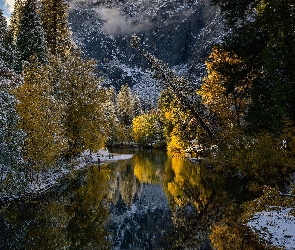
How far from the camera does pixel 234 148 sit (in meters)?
24.2

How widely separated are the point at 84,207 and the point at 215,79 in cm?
1713

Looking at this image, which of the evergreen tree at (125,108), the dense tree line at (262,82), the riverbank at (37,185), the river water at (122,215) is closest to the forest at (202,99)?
the dense tree line at (262,82)

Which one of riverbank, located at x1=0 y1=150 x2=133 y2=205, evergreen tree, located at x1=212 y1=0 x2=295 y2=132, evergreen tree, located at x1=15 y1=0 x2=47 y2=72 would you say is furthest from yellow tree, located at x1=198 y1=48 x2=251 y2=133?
evergreen tree, located at x1=15 y1=0 x2=47 y2=72

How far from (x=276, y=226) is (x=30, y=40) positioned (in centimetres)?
3174

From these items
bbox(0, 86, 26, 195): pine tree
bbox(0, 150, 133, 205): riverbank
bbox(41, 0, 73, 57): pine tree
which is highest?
bbox(41, 0, 73, 57): pine tree

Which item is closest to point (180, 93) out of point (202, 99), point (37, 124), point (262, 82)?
point (202, 99)

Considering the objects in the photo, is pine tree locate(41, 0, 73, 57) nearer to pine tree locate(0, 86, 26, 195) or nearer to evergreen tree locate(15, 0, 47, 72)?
evergreen tree locate(15, 0, 47, 72)

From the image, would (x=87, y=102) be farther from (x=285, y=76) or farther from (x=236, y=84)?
(x=285, y=76)

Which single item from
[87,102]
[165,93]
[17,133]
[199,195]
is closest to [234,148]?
[199,195]

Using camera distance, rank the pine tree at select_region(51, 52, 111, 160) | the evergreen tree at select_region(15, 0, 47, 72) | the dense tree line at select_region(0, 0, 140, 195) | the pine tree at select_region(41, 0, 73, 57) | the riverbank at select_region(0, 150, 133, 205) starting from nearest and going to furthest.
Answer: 1. the riverbank at select_region(0, 150, 133, 205)
2. the dense tree line at select_region(0, 0, 140, 195)
3. the pine tree at select_region(51, 52, 111, 160)
4. the evergreen tree at select_region(15, 0, 47, 72)
5. the pine tree at select_region(41, 0, 73, 57)

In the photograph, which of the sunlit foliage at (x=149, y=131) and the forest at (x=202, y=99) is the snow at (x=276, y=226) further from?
the sunlit foliage at (x=149, y=131)

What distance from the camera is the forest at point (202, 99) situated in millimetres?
18172

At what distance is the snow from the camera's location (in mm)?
12547

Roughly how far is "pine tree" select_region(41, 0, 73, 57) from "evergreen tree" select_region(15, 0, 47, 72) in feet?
17.8
